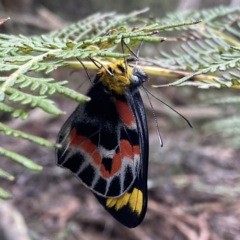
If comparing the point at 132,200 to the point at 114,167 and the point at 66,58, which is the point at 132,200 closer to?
the point at 114,167

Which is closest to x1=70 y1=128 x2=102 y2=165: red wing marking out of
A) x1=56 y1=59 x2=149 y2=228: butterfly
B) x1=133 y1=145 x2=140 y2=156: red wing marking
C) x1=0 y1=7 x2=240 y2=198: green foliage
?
x1=56 y1=59 x2=149 y2=228: butterfly

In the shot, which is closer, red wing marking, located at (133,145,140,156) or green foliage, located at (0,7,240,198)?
green foliage, located at (0,7,240,198)

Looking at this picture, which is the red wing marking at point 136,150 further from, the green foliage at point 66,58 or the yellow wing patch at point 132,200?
the green foliage at point 66,58

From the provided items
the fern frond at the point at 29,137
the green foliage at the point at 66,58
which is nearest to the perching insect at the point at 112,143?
the green foliage at the point at 66,58

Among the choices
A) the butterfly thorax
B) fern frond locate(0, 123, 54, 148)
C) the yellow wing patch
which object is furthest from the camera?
the yellow wing patch

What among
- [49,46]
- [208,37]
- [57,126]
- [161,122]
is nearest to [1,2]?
[57,126]

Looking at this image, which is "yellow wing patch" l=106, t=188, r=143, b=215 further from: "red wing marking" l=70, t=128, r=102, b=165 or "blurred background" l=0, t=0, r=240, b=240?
"blurred background" l=0, t=0, r=240, b=240

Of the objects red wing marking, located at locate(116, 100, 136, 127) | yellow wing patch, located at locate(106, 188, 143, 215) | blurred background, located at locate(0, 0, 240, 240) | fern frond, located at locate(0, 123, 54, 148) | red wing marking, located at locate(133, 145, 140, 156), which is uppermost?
fern frond, located at locate(0, 123, 54, 148)
